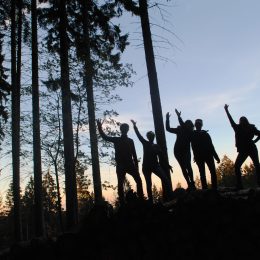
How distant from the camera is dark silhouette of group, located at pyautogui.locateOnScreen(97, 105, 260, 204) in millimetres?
8703

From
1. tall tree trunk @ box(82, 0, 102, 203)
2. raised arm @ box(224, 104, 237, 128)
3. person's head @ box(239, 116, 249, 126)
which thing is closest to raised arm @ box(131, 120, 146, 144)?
raised arm @ box(224, 104, 237, 128)

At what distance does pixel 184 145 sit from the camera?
9.44 meters

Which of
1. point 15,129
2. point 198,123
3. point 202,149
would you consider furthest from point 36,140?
point 202,149

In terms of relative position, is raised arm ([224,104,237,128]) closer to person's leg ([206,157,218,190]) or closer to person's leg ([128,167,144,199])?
person's leg ([206,157,218,190])

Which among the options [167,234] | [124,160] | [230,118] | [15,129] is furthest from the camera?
[15,129]

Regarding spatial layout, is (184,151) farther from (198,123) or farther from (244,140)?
(244,140)

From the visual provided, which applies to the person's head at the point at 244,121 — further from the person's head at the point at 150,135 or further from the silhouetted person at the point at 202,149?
the person's head at the point at 150,135

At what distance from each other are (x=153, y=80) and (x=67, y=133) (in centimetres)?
432

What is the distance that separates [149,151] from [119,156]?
878 mm

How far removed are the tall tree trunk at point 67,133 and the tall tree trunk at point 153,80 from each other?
12.7 feet

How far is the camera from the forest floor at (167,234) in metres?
3.55

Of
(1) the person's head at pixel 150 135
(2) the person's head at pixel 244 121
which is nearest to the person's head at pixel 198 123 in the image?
(2) the person's head at pixel 244 121

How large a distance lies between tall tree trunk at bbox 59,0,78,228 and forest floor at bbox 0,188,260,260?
9.33 metres

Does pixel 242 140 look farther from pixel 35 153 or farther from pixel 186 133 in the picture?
pixel 35 153
